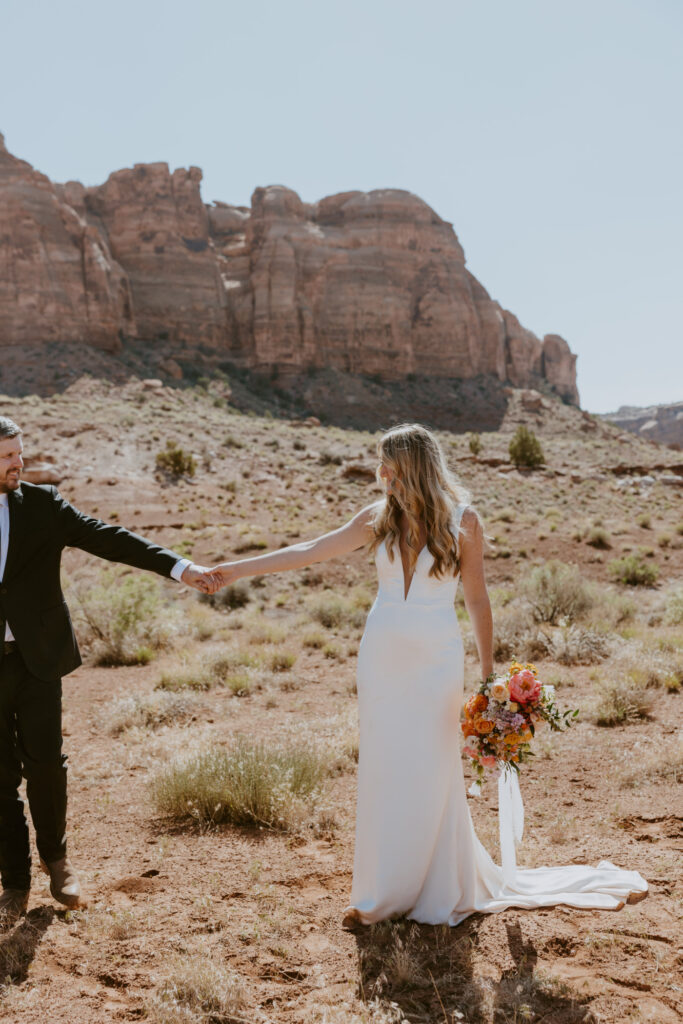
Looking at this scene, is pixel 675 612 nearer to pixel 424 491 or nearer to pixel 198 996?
pixel 424 491

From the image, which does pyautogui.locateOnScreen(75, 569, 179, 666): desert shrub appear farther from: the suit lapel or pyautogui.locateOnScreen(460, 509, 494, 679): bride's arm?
pyautogui.locateOnScreen(460, 509, 494, 679): bride's arm

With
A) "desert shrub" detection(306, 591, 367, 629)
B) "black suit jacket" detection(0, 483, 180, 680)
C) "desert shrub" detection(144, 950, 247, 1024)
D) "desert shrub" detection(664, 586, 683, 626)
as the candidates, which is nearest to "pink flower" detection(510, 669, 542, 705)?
"desert shrub" detection(144, 950, 247, 1024)

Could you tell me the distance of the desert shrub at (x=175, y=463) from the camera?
30.5 m

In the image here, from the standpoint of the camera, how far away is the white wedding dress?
11.3 feet

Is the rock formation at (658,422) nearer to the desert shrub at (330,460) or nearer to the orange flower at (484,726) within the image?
the desert shrub at (330,460)

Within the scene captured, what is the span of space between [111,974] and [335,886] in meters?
1.34

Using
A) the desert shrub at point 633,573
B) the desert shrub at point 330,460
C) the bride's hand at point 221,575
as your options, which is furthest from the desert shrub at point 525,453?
the bride's hand at point 221,575

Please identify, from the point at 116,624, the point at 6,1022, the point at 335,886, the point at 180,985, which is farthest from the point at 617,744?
the point at 116,624

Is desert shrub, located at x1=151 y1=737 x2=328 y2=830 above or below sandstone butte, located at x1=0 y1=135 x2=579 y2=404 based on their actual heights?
below

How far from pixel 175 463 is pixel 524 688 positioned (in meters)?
28.5

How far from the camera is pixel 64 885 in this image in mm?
3930

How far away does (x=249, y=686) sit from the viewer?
881 cm

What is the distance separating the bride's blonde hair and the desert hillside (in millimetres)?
1781

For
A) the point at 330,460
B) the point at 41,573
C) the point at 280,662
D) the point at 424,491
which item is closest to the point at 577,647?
the point at 280,662
